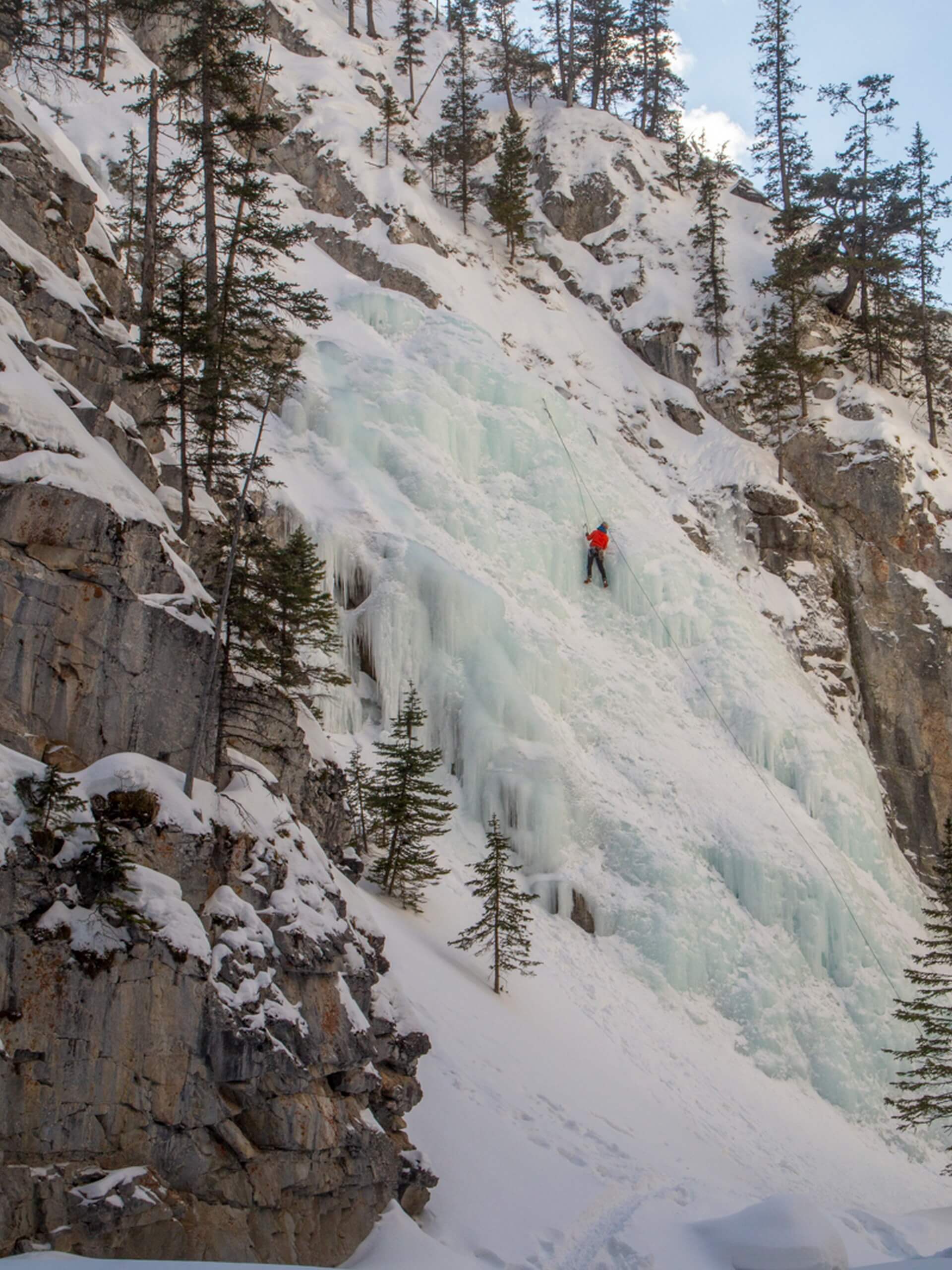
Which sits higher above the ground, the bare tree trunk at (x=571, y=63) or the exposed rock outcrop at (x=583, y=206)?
the bare tree trunk at (x=571, y=63)

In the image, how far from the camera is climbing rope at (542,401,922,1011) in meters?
19.4

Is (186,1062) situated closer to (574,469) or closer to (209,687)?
(209,687)

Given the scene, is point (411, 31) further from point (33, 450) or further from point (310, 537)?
point (33, 450)

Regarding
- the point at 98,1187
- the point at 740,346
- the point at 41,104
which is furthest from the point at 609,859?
the point at 41,104

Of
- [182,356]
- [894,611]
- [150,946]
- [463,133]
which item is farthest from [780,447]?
[150,946]

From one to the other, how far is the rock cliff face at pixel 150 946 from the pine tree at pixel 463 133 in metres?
26.3


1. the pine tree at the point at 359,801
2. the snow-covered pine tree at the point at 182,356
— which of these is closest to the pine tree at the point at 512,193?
the snow-covered pine tree at the point at 182,356

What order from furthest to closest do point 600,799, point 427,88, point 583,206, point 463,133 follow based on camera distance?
1. point 427,88
2. point 463,133
3. point 583,206
4. point 600,799

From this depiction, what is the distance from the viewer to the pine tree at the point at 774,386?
28797mm

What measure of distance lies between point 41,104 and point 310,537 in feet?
53.5

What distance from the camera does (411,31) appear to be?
41312mm

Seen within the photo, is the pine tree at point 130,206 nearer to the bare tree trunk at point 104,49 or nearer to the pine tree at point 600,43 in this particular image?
the bare tree trunk at point 104,49

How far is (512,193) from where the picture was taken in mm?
33219

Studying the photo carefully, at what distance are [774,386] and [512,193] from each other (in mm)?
11211
